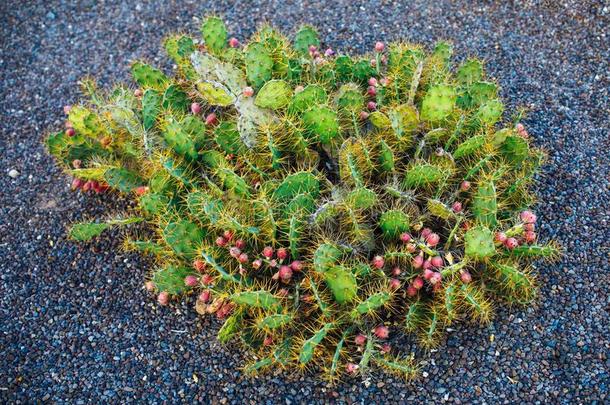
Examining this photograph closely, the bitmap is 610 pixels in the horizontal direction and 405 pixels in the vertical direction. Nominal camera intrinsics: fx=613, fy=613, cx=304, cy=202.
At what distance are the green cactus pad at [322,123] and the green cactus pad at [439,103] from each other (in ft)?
1.57

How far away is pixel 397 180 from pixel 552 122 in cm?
142

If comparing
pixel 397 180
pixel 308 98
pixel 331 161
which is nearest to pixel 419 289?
pixel 397 180

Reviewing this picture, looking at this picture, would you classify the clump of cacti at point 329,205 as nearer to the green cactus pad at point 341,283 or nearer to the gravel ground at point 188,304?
the green cactus pad at point 341,283

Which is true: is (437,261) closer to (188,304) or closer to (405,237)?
(405,237)

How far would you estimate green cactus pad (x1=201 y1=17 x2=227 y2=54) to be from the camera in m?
3.87

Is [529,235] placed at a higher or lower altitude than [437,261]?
higher

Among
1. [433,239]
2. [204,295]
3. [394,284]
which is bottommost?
[204,295]

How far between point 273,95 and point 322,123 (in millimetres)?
328

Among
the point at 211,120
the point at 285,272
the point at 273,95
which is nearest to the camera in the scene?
the point at 285,272

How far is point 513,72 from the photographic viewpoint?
4.29 meters

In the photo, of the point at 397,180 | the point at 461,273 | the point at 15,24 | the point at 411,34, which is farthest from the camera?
the point at 15,24

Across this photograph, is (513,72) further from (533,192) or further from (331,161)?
(331,161)

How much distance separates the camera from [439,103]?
3.16 metres

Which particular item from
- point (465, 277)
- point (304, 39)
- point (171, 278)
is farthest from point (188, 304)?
point (304, 39)
